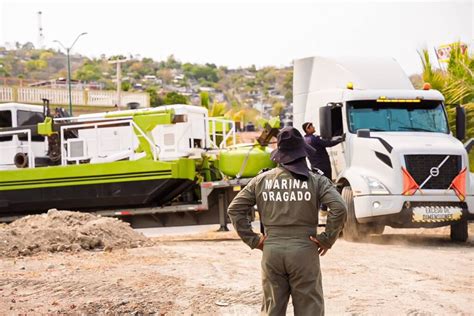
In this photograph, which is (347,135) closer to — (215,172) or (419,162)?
(419,162)

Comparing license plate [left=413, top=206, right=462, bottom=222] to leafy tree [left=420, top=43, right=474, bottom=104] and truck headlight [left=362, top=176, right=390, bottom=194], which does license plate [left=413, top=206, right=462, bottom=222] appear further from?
leafy tree [left=420, top=43, right=474, bottom=104]

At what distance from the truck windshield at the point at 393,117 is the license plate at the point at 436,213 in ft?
5.55

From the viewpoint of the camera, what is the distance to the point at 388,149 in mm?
14570

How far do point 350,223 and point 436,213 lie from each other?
158cm

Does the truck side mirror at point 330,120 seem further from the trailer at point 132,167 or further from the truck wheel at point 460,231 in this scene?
the truck wheel at point 460,231

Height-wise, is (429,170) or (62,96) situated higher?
(62,96)

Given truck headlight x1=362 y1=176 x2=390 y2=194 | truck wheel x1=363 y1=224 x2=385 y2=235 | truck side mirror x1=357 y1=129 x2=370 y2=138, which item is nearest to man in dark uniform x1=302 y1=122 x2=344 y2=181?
truck side mirror x1=357 y1=129 x2=370 y2=138

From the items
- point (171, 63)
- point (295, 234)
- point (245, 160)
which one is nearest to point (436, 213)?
point (245, 160)

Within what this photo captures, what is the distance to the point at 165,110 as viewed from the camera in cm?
1769

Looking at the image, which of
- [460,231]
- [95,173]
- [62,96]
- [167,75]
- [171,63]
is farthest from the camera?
[171,63]

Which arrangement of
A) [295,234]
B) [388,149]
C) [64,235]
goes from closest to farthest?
1. [295,234]
2. [64,235]
3. [388,149]

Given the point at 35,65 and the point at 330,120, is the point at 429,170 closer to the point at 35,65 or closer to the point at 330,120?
the point at 330,120

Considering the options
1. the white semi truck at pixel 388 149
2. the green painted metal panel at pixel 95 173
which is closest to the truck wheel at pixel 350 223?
the white semi truck at pixel 388 149

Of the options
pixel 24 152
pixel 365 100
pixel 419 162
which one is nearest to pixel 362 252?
pixel 419 162
